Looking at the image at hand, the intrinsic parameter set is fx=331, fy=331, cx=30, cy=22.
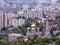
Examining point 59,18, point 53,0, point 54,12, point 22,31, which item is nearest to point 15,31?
point 22,31

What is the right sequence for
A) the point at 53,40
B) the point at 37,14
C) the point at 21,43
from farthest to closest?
the point at 37,14 < the point at 53,40 < the point at 21,43

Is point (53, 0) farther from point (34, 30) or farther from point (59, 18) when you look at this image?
point (34, 30)

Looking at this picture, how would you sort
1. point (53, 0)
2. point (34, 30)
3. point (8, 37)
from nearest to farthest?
1. point (8, 37)
2. point (34, 30)
3. point (53, 0)

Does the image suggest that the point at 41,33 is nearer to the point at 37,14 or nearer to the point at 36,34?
the point at 36,34

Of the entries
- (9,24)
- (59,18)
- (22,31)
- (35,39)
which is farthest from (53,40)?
(59,18)

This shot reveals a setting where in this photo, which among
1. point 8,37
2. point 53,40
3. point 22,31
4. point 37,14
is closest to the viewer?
point 53,40

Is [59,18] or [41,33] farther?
[59,18]

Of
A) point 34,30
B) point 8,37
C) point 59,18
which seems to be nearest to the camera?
point 8,37

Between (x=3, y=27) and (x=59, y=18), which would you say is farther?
(x=59, y=18)
